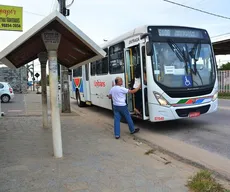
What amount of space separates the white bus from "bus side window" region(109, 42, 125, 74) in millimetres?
405

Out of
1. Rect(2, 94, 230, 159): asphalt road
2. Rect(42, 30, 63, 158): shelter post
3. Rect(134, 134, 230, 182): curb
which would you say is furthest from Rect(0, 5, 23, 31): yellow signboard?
Rect(134, 134, 230, 182): curb

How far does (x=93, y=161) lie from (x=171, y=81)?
3.86 m

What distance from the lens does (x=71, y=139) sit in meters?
7.93

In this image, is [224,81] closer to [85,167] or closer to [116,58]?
[116,58]

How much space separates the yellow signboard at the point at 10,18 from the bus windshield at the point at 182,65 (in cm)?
521

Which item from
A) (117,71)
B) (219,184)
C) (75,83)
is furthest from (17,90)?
(219,184)

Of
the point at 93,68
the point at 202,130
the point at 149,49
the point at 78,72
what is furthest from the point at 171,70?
the point at 78,72

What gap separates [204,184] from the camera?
14.0 feet

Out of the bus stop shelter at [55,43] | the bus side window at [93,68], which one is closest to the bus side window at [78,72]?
the bus side window at [93,68]

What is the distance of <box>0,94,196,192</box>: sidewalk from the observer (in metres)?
4.41

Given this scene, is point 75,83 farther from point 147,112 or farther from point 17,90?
point 17,90

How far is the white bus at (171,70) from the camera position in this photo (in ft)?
27.7

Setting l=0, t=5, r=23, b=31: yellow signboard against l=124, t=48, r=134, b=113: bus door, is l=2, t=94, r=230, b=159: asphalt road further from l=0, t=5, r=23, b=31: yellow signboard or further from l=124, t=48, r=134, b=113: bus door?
l=0, t=5, r=23, b=31: yellow signboard

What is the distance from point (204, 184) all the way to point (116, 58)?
7280mm
